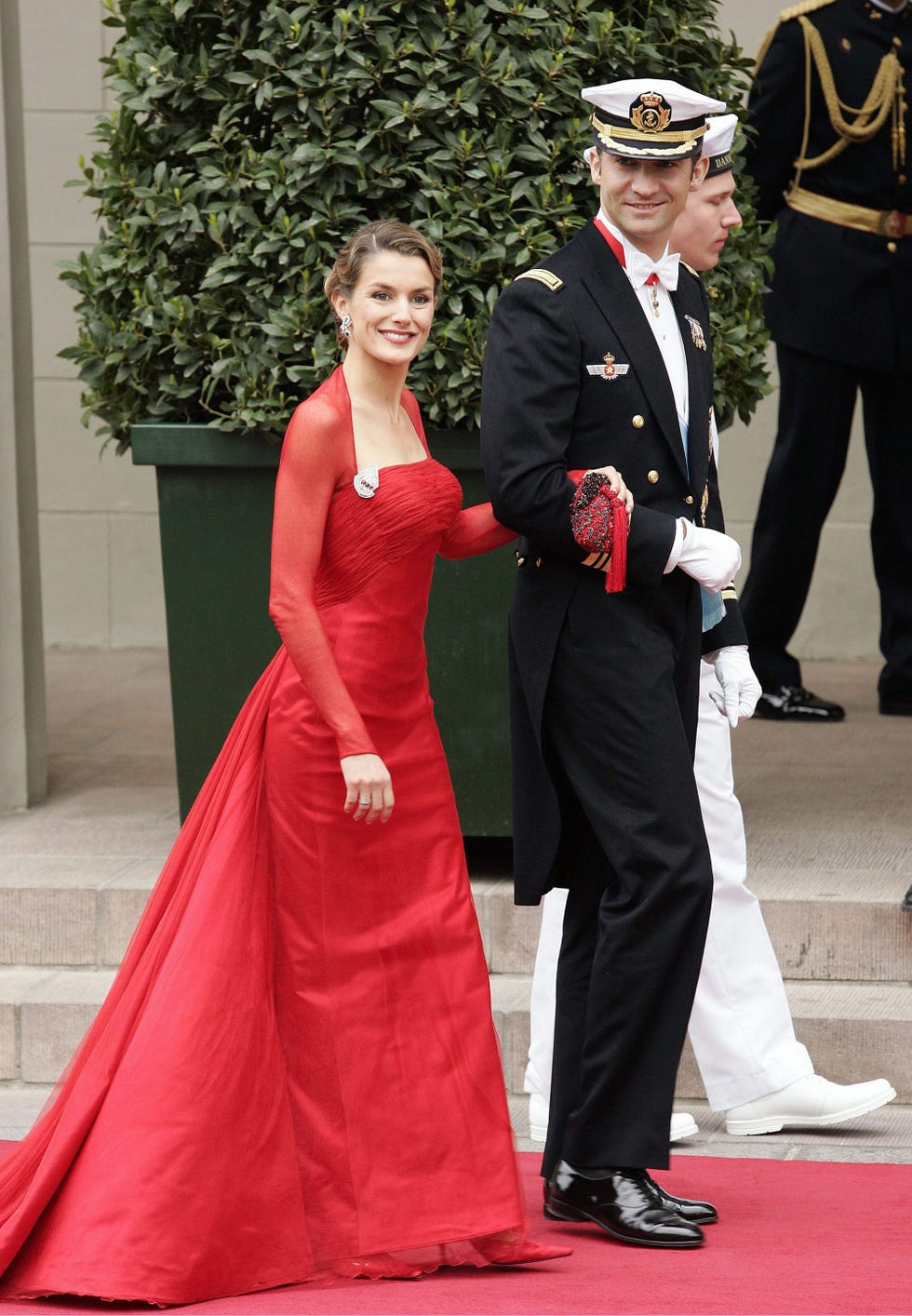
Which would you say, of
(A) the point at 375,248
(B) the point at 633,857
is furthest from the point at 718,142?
(B) the point at 633,857

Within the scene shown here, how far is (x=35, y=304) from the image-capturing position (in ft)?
25.3

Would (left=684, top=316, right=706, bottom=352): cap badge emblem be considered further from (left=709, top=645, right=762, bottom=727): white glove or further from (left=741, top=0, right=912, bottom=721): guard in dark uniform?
(left=741, top=0, right=912, bottom=721): guard in dark uniform

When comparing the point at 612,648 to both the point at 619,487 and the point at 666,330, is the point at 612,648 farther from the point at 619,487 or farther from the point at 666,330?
the point at 666,330

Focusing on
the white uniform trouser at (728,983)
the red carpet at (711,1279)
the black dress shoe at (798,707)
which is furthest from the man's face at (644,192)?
the black dress shoe at (798,707)

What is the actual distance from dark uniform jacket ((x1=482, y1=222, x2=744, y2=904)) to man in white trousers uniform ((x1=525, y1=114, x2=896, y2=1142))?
501 millimetres

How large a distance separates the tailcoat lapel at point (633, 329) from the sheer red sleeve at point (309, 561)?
48 cm

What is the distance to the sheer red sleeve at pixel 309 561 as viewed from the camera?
3.24 meters

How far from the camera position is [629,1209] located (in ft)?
10.9

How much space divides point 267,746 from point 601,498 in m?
0.69

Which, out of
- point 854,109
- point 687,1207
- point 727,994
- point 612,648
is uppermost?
point 854,109

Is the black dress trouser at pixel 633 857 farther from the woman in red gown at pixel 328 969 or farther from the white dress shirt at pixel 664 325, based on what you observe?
the white dress shirt at pixel 664 325

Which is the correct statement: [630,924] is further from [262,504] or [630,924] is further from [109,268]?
[109,268]

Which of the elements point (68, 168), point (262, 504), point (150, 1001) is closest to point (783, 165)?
point (262, 504)

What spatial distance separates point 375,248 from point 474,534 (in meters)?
0.51
